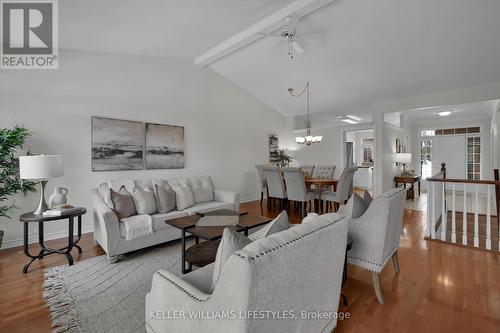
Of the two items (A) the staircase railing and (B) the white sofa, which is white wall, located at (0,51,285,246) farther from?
(A) the staircase railing

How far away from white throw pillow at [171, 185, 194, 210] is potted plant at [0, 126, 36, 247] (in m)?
1.79

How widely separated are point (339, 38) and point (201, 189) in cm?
339

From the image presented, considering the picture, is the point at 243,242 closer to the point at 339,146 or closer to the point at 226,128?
the point at 226,128

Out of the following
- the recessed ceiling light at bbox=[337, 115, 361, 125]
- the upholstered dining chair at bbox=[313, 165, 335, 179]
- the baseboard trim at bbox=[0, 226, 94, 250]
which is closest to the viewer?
the baseboard trim at bbox=[0, 226, 94, 250]

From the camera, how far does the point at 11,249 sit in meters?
3.14

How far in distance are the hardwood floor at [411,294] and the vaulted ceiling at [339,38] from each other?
9.53ft

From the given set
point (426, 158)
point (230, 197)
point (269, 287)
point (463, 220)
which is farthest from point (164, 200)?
point (426, 158)

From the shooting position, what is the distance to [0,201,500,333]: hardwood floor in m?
1.73

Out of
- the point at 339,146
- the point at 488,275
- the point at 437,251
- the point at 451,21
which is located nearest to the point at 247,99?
the point at 339,146

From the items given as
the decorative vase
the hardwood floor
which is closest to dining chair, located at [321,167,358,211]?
the hardwood floor

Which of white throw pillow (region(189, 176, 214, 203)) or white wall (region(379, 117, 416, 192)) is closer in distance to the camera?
white throw pillow (region(189, 176, 214, 203))

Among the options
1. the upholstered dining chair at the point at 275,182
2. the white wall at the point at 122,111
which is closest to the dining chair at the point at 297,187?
the upholstered dining chair at the point at 275,182

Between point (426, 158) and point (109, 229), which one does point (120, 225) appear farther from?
point (426, 158)

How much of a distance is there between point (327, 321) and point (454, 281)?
1.80 metres
